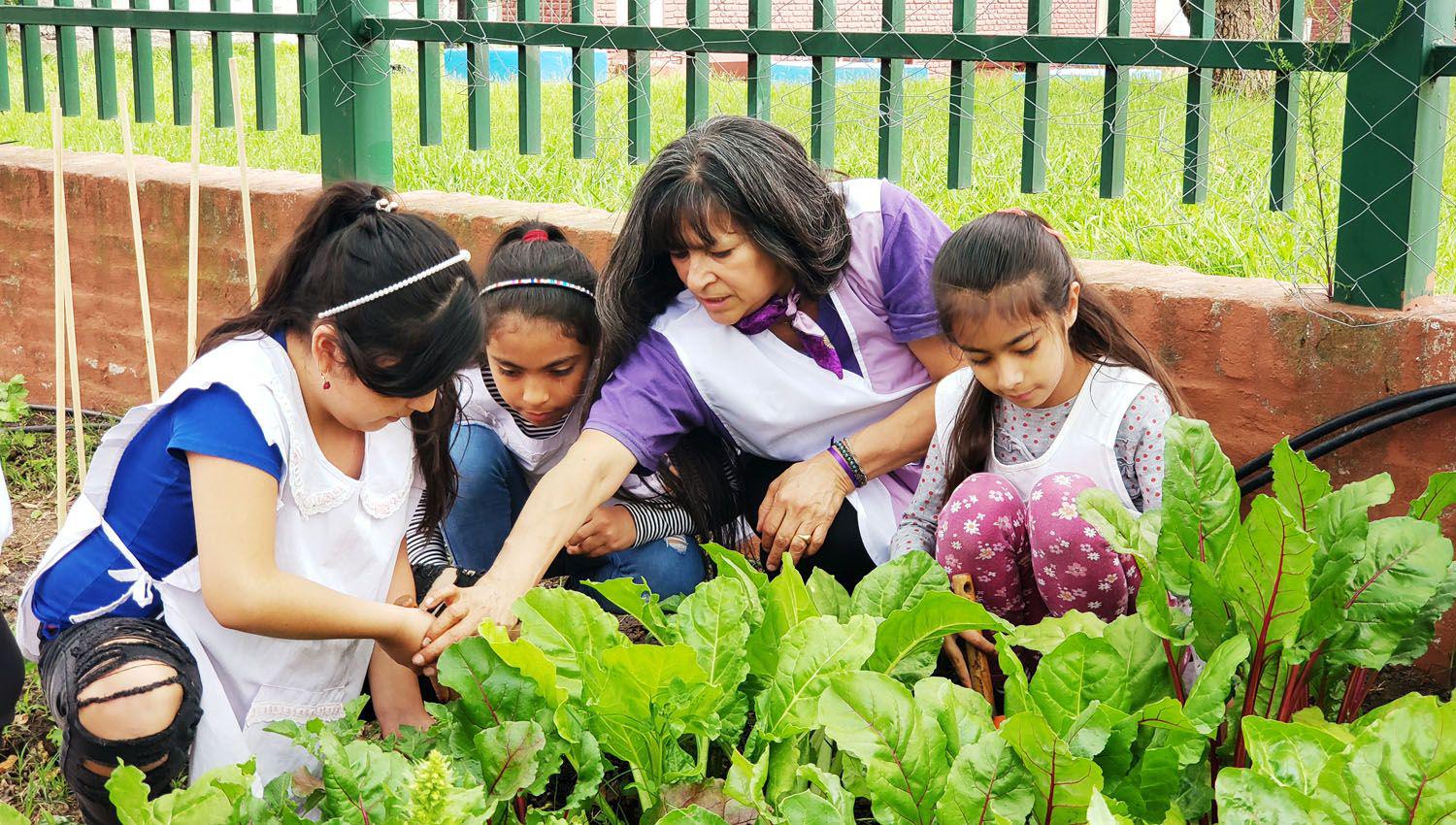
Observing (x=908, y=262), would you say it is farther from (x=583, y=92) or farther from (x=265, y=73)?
(x=265, y=73)

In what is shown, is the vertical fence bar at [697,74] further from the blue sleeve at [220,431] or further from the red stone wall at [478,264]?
the blue sleeve at [220,431]

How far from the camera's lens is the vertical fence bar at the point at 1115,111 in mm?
2576

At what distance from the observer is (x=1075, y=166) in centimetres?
342

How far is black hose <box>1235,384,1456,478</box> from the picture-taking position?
7.11 feet

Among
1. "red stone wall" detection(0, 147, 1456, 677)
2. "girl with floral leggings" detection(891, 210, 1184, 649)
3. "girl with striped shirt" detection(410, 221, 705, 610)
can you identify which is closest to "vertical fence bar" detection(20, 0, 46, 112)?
"red stone wall" detection(0, 147, 1456, 677)

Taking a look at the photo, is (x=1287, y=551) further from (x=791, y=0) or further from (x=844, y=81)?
(x=791, y=0)

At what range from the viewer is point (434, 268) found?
1.96 meters

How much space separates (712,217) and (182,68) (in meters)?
2.53

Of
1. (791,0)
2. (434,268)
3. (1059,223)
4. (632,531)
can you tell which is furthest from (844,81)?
(434,268)

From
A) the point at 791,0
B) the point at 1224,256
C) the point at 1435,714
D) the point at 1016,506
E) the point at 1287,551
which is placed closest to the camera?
the point at 1435,714

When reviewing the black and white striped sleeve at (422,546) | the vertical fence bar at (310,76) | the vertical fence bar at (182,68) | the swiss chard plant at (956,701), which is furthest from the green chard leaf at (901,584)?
the vertical fence bar at (182,68)

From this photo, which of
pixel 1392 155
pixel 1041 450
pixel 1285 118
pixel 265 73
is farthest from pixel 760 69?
pixel 265 73

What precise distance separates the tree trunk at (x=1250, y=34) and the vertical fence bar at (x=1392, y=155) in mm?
190

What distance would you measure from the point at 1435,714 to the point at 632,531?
146cm
